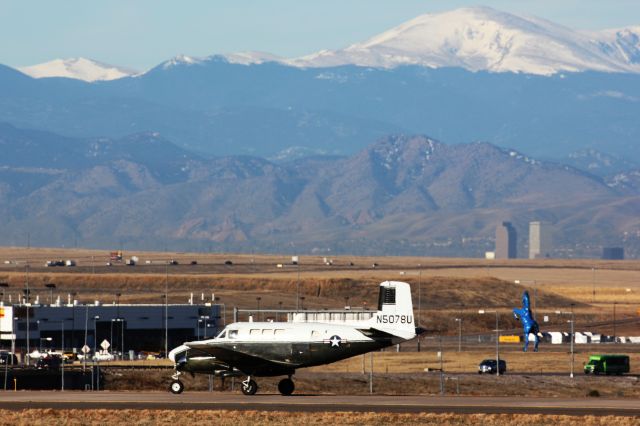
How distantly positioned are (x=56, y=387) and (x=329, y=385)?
18.6 metres

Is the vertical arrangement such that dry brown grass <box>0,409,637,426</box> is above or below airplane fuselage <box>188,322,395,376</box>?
below

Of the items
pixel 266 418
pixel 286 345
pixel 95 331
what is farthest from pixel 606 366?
pixel 266 418

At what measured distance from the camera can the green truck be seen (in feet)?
427

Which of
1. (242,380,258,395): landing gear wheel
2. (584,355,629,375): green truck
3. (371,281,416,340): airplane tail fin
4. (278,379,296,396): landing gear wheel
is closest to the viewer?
(242,380,258,395): landing gear wheel

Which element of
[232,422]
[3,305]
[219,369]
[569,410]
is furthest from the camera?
[3,305]

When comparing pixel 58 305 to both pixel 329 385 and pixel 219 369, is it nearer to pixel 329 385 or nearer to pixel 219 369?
pixel 329 385

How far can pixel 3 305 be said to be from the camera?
560 ft

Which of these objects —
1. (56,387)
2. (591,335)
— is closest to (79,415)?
(56,387)

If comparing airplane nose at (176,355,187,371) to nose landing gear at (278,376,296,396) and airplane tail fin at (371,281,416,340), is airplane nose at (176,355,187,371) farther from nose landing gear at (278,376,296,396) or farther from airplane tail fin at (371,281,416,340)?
airplane tail fin at (371,281,416,340)

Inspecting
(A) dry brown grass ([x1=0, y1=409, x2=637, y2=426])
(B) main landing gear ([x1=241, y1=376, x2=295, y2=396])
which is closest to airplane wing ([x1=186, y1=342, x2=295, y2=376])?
(B) main landing gear ([x1=241, y1=376, x2=295, y2=396])

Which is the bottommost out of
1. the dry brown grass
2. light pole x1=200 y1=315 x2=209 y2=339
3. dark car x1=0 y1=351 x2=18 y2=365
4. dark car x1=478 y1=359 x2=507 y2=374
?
the dry brown grass

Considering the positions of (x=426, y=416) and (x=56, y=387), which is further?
(x=56, y=387)

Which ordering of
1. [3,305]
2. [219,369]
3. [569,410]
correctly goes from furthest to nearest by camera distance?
1. [3,305]
2. [219,369]
3. [569,410]

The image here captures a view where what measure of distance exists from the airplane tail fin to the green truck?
48.7 meters
